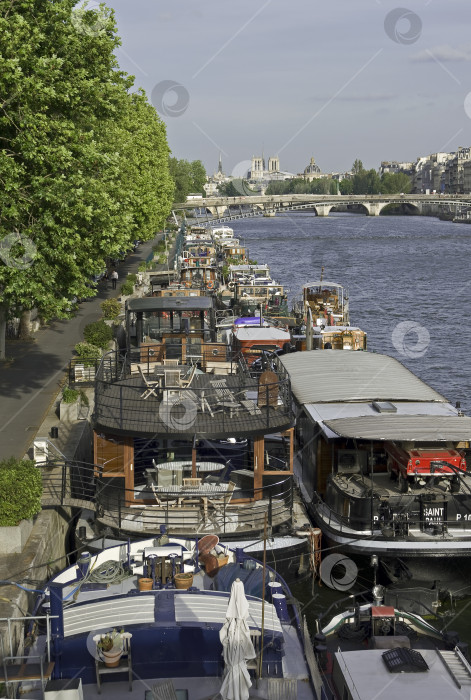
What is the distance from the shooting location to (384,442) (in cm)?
1672

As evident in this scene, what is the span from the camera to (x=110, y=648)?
1002cm

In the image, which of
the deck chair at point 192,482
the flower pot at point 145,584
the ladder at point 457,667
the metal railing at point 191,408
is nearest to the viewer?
the ladder at point 457,667

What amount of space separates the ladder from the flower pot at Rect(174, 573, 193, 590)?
131 inches

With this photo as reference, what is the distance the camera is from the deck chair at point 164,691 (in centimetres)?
959

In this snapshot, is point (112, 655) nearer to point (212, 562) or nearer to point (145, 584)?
point (145, 584)

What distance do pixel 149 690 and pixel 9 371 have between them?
16968mm

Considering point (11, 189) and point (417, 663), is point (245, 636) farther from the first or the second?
point (11, 189)

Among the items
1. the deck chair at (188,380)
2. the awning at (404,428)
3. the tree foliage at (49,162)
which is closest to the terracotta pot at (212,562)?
the awning at (404,428)

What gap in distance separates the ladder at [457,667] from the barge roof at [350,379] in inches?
340

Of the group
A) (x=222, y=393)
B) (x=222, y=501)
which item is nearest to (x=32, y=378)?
(x=222, y=393)

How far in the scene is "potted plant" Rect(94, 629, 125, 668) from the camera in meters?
9.96

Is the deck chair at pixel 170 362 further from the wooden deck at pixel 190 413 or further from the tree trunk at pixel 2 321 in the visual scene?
the tree trunk at pixel 2 321

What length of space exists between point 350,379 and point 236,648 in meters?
11.4

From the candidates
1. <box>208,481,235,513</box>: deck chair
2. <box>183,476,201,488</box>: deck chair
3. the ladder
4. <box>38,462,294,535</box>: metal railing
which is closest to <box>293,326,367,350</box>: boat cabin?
<box>38,462,294,535</box>: metal railing
